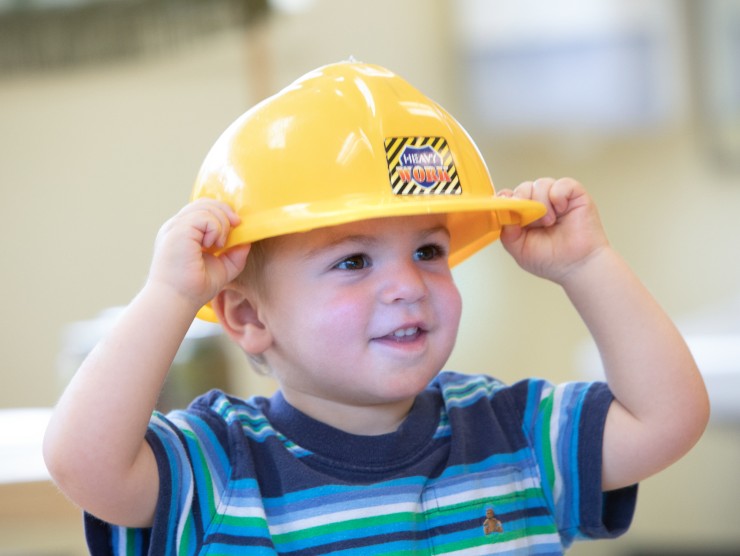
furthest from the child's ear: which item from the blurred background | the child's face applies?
the blurred background

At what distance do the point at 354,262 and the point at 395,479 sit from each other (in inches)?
8.2

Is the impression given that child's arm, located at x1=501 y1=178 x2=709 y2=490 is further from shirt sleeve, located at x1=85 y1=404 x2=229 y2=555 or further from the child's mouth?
shirt sleeve, located at x1=85 y1=404 x2=229 y2=555

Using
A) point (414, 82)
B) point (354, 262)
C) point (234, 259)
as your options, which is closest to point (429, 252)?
point (354, 262)

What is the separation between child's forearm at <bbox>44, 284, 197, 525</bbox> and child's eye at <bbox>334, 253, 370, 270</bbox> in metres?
0.15

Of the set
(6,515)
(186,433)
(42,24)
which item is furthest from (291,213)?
(42,24)

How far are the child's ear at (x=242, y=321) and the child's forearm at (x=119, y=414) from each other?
0.13m

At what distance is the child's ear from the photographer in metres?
1.01

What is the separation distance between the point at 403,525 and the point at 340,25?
6.47 ft

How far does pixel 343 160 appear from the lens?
88cm

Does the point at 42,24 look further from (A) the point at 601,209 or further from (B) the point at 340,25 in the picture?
(A) the point at 601,209

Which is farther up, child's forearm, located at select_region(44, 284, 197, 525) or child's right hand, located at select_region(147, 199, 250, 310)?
child's right hand, located at select_region(147, 199, 250, 310)

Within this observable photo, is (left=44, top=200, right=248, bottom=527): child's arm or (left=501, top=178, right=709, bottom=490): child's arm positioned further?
(left=501, top=178, right=709, bottom=490): child's arm

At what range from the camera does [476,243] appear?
1.12 meters

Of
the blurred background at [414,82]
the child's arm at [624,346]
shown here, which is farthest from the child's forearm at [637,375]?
the blurred background at [414,82]
